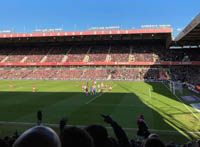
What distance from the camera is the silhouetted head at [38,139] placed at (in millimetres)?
1173

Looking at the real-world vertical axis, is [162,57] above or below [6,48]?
below

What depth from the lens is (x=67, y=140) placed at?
67.2 inches

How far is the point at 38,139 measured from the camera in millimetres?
1184

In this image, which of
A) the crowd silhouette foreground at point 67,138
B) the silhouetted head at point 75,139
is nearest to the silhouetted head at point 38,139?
the crowd silhouette foreground at point 67,138

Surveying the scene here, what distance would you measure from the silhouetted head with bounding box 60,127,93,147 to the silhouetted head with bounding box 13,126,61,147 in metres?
0.47

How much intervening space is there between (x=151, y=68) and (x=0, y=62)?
167ft

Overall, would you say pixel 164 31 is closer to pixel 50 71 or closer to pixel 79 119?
pixel 50 71

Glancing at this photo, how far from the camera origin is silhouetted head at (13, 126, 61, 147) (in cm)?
117

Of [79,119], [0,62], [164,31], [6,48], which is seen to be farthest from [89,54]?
[79,119]

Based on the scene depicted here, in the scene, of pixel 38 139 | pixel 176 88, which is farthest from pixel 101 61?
pixel 38 139

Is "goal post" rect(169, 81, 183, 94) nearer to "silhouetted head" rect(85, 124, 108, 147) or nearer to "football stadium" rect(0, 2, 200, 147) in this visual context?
"football stadium" rect(0, 2, 200, 147)

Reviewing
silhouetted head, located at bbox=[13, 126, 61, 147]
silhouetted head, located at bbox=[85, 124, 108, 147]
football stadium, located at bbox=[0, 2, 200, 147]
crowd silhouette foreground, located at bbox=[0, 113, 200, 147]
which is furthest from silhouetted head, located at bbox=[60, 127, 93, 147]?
football stadium, located at bbox=[0, 2, 200, 147]

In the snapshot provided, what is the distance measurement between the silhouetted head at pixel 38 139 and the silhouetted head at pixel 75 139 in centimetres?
47

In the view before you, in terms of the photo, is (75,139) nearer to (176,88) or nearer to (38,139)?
(38,139)
